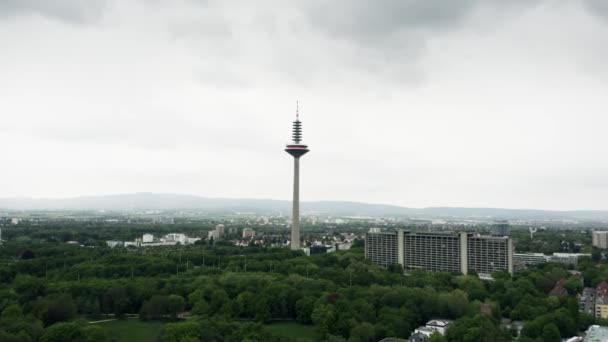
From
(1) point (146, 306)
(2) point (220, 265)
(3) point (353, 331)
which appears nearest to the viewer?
Answer: (3) point (353, 331)

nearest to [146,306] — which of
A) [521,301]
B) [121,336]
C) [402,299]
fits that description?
[121,336]

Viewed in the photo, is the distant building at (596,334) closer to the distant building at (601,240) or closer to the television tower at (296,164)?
the television tower at (296,164)

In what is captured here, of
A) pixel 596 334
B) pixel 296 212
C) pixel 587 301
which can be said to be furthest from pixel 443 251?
pixel 596 334

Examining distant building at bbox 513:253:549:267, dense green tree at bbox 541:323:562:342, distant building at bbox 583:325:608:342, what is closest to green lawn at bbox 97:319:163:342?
dense green tree at bbox 541:323:562:342

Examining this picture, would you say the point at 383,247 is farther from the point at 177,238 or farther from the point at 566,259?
the point at 177,238

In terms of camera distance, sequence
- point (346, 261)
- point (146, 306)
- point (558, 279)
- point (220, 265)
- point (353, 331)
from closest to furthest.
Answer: point (353, 331) < point (146, 306) < point (558, 279) < point (220, 265) < point (346, 261)

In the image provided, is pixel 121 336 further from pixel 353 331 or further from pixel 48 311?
pixel 353 331
